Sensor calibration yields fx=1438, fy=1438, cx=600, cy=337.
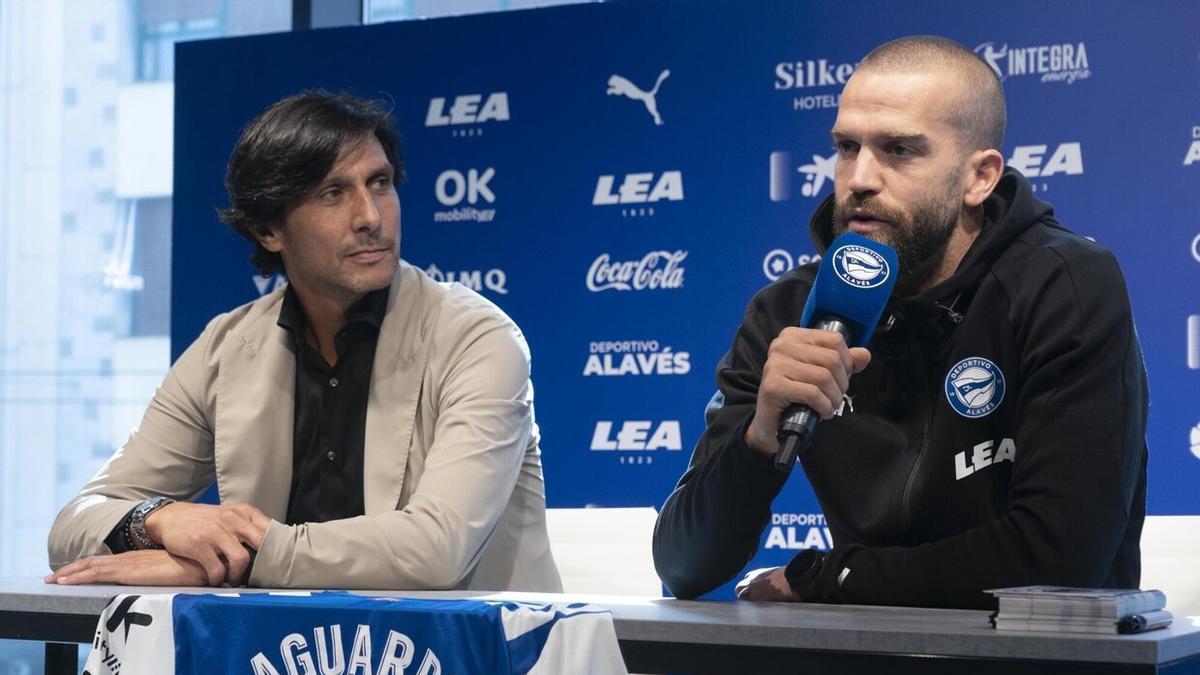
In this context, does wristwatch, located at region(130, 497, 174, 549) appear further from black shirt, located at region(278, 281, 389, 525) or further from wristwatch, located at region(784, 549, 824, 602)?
wristwatch, located at region(784, 549, 824, 602)

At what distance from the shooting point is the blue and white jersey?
64.9 inches

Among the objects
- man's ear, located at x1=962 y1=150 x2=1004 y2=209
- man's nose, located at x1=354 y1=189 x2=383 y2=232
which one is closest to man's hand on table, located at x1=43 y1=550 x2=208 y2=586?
man's nose, located at x1=354 y1=189 x2=383 y2=232

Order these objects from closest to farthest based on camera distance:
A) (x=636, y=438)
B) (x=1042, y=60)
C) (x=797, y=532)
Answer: (x=1042, y=60) → (x=797, y=532) → (x=636, y=438)

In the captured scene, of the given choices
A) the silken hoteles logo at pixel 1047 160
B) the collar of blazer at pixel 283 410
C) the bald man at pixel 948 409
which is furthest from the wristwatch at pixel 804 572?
the silken hoteles logo at pixel 1047 160

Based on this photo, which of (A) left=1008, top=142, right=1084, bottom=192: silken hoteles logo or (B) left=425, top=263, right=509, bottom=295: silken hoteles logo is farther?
(B) left=425, top=263, right=509, bottom=295: silken hoteles logo

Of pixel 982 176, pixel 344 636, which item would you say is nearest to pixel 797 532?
pixel 982 176

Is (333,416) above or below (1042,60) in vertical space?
below

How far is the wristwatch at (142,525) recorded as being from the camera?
2.46 m

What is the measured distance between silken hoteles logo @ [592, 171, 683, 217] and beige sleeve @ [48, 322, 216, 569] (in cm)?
173

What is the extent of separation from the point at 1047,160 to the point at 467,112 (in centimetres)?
182

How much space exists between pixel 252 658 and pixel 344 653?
0.42 feet

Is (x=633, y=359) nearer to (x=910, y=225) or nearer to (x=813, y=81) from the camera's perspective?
(x=813, y=81)

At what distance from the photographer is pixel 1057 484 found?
204 centimetres

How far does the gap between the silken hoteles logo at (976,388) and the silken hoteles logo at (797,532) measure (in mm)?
1878
